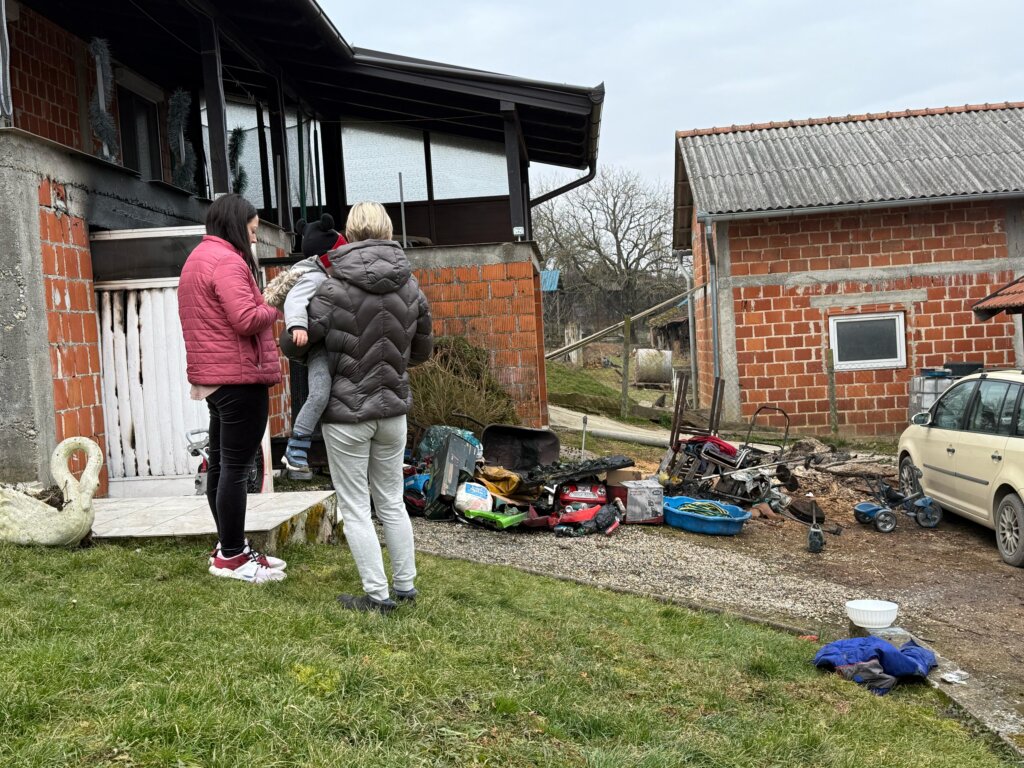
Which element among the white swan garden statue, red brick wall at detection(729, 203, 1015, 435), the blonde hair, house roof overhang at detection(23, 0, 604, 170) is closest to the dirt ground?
the blonde hair

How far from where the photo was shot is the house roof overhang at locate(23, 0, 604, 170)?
916 centimetres

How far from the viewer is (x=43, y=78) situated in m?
8.86

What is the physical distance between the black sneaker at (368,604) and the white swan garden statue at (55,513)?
5.45 ft

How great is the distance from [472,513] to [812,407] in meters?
8.61

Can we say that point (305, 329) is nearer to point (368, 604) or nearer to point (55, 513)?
point (368, 604)

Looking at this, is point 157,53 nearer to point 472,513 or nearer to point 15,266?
point 15,266

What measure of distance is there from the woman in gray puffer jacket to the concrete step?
121 cm

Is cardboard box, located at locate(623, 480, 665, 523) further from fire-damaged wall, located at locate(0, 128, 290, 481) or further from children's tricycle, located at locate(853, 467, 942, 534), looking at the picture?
fire-damaged wall, located at locate(0, 128, 290, 481)

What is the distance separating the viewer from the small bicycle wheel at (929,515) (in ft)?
29.5

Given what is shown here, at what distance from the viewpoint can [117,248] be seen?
7.30m

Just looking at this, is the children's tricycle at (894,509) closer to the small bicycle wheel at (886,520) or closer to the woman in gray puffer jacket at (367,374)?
the small bicycle wheel at (886,520)

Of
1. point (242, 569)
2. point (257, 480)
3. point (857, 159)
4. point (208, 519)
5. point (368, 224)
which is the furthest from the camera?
point (857, 159)

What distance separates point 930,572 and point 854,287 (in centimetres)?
843

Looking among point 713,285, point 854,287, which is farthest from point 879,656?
point 854,287
